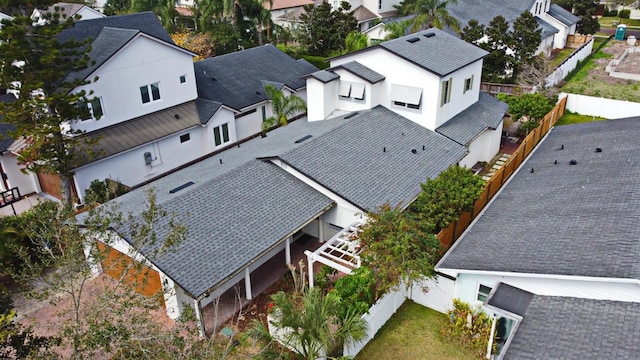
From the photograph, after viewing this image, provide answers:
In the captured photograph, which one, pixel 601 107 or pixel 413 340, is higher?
pixel 413 340

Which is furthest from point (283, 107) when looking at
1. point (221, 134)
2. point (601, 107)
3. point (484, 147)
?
point (601, 107)

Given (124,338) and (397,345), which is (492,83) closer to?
(397,345)

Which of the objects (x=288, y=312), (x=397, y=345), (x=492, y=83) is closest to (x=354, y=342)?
(x=397, y=345)

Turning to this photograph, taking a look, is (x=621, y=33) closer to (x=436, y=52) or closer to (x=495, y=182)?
(x=436, y=52)

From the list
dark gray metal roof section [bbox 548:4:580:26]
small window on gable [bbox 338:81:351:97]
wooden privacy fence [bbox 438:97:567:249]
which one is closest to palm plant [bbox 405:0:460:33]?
wooden privacy fence [bbox 438:97:567:249]

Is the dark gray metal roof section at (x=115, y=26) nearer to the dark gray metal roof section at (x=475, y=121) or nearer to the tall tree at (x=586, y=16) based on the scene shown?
the dark gray metal roof section at (x=475, y=121)

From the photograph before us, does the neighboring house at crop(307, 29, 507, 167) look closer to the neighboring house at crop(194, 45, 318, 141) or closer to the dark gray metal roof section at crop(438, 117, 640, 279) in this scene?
the dark gray metal roof section at crop(438, 117, 640, 279)
